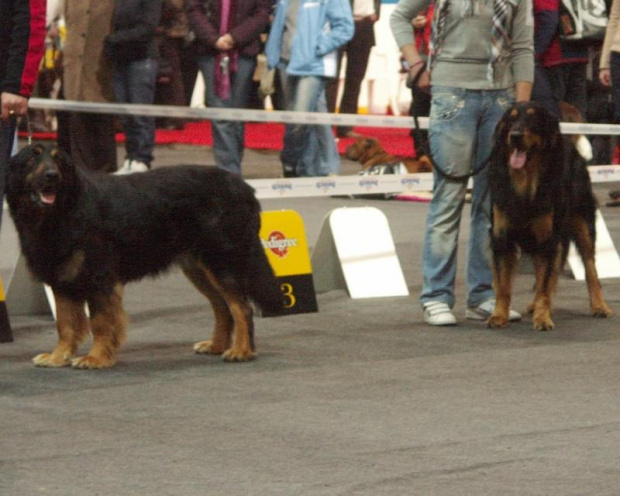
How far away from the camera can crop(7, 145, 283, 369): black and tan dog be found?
19.6 feet

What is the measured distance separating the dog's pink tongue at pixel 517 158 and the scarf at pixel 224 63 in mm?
4459

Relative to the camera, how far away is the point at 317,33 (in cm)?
1130

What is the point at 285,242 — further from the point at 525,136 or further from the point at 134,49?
the point at 134,49

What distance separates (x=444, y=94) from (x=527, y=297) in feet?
5.63

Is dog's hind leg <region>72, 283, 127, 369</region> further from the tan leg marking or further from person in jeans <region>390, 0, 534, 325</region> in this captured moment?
person in jeans <region>390, 0, 534, 325</region>

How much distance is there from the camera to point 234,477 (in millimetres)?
4184

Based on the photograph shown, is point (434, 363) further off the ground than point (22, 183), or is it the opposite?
point (22, 183)

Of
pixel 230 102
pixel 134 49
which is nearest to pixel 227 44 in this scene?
pixel 230 102

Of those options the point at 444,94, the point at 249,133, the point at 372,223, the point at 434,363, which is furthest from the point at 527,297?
the point at 249,133

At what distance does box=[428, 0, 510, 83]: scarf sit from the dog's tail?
1.44 m

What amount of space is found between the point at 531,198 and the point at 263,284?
146 cm

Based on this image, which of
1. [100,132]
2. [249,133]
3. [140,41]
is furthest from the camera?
[249,133]

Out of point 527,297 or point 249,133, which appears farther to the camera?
point 249,133

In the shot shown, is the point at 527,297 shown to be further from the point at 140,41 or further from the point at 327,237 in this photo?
the point at 140,41
